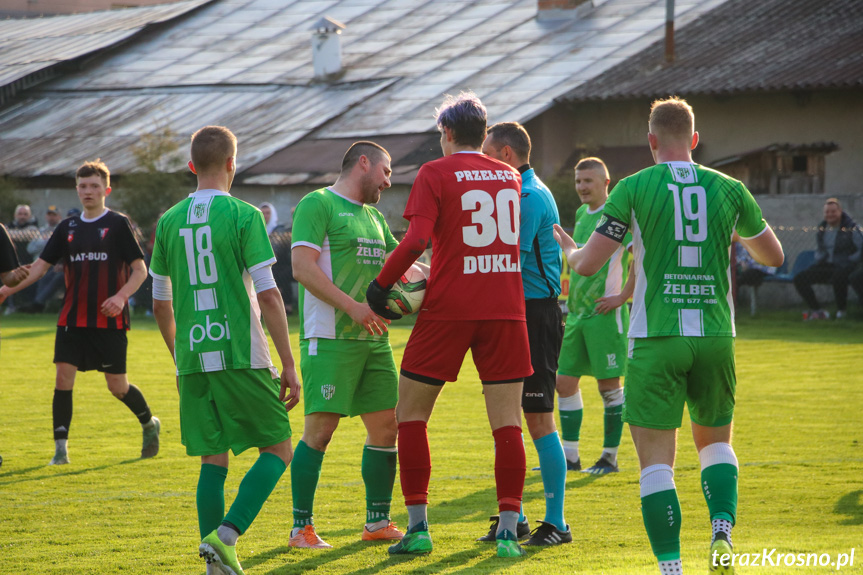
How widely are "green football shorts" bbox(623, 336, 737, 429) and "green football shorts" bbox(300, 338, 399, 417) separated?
5.13 ft

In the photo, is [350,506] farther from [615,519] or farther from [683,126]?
[683,126]

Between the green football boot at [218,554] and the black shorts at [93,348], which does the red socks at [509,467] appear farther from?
the black shorts at [93,348]

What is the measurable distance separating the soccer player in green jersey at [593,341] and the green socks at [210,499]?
356 centimetres

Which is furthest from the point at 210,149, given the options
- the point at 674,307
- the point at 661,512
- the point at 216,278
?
the point at 661,512

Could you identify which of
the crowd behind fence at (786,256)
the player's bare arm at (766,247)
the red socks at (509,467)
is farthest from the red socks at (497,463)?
the crowd behind fence at (786,256)

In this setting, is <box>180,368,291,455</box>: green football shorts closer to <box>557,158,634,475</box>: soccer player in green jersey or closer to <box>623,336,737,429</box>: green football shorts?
<box>623,336,737,429</box>: green football shorts

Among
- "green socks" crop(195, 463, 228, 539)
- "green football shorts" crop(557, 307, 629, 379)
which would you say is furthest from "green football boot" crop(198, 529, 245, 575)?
"green football shorts" crop(557, 307, 629, 379)

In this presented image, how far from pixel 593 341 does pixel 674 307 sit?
3.37 m

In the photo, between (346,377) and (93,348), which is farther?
(93,348)

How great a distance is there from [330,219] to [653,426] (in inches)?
82.3

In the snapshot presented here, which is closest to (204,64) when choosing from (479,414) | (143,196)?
(143,196)

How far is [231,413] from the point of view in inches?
201

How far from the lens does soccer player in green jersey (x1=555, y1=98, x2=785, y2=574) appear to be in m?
4.80

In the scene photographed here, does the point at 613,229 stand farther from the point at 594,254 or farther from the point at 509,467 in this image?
the point at 509,467
